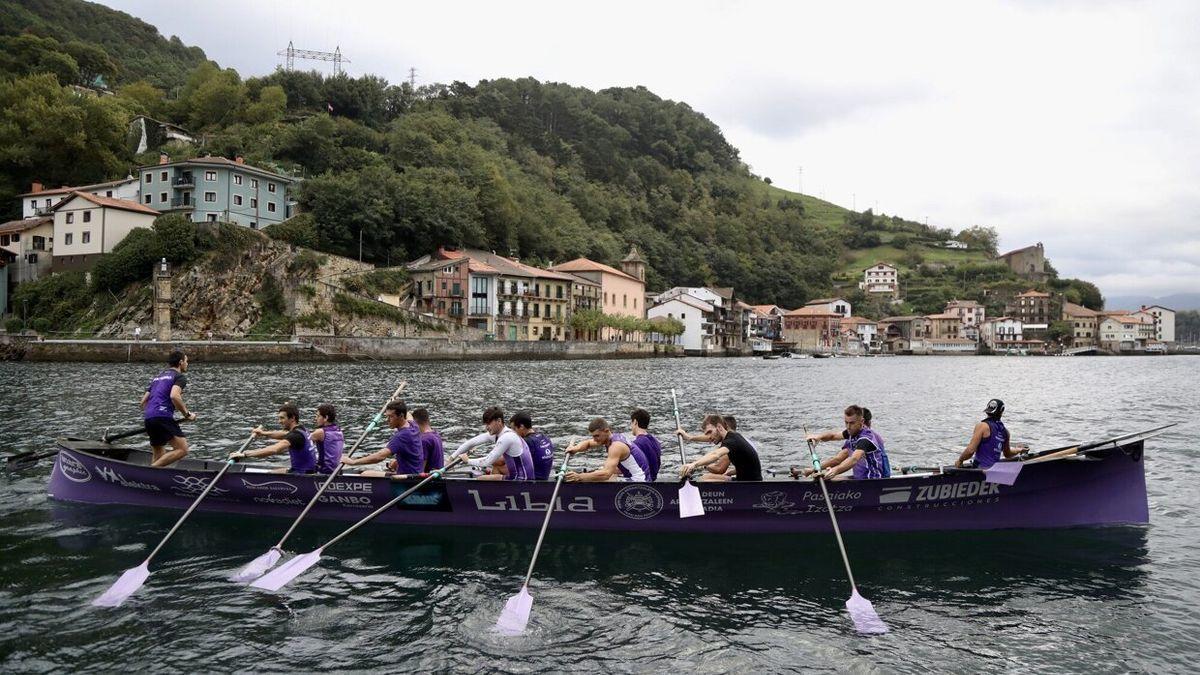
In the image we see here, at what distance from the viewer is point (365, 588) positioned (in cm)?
926

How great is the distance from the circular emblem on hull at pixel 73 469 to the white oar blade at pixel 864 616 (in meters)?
12.3

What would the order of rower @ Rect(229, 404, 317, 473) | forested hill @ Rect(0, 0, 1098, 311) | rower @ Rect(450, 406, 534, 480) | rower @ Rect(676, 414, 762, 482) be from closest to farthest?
rower @ Rect(676, 414, 762, 482) → rower @ Rect(450, 406, 534, 480) → rower @ Rect(229, 404, 317, 473) → forested hill @ Rect(0, 0, 1098, 311)

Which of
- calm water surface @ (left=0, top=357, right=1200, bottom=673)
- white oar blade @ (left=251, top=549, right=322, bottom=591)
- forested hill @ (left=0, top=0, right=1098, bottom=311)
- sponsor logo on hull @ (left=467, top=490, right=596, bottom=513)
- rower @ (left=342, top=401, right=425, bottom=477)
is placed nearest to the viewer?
calm water surface @ (left=0, top=357, right=1200, bottom=673)

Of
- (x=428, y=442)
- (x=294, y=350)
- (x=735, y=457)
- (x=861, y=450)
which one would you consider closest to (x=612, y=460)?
(x=735, y=457)

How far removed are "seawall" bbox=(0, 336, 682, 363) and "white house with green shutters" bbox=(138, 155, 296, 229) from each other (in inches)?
673

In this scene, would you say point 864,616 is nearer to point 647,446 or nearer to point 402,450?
point 647,446

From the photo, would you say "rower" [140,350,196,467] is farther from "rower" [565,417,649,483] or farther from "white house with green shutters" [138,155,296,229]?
"white house with green shutters" [138,155,296,229]

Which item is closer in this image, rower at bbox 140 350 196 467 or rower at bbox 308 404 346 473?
rower at bbox 308 404 346 473

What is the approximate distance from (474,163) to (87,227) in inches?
1735

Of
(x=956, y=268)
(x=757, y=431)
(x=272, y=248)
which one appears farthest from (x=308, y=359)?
(x=956, y=268)

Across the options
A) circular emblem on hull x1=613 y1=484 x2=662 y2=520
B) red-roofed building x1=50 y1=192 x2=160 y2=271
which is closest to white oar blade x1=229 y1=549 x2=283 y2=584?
circular emblem on hull x1=613 y1=484 x2=662 y2=520

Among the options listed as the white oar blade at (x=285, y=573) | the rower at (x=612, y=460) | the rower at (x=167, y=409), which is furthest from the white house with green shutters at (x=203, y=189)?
the rower at (x=612, y=460)

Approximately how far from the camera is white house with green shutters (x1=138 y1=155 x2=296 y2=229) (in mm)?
65312

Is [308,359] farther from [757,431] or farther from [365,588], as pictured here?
[365,588]
